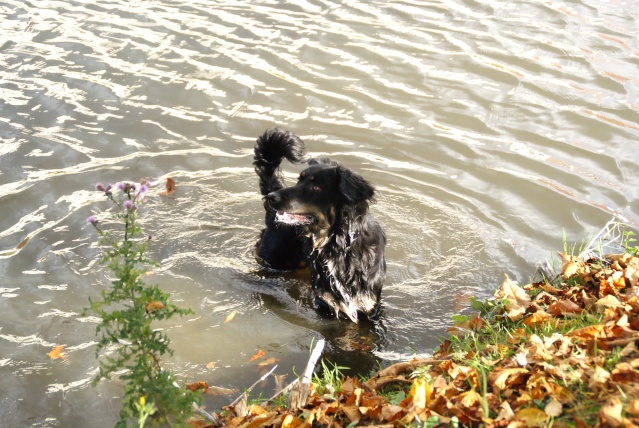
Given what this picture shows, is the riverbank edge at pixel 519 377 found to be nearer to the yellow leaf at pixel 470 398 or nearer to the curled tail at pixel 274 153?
the yellow leaf at pixel 470 398

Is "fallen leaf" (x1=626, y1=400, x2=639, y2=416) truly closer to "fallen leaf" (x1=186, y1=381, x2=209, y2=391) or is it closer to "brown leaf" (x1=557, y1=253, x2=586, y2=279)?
"brown leaf" (x1=557, y1=253, x2=586, y2=279)

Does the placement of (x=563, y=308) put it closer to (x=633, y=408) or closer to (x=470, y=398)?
(x=470, y=398)

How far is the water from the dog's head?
95 centimetres

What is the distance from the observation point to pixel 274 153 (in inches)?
253

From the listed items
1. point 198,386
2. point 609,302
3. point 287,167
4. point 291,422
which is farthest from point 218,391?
point 287,167

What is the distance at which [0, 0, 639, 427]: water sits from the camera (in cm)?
580

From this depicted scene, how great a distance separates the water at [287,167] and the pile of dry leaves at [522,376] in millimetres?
972

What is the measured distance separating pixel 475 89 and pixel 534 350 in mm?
6475

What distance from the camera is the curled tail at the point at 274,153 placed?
6242mm

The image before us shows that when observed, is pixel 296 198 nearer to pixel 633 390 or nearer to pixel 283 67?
pixel 633 390

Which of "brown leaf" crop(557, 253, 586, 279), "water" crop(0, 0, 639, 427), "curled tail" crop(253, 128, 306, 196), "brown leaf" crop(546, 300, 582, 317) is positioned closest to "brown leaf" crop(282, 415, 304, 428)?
"water" crop(0, 0, 639, 427)

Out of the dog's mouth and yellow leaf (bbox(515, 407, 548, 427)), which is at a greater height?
yellow leaf (bbox(515, 407, 548, 427))

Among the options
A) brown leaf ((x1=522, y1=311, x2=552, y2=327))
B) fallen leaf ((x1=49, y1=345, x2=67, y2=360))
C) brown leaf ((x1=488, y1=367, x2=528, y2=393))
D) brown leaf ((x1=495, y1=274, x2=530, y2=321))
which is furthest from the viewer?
fallen leaf ((x1=49, y1=345, x2=67, y2=360))

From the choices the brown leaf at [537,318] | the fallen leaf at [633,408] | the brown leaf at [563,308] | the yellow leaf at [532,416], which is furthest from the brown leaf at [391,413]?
the brown leaf at [563,308]
